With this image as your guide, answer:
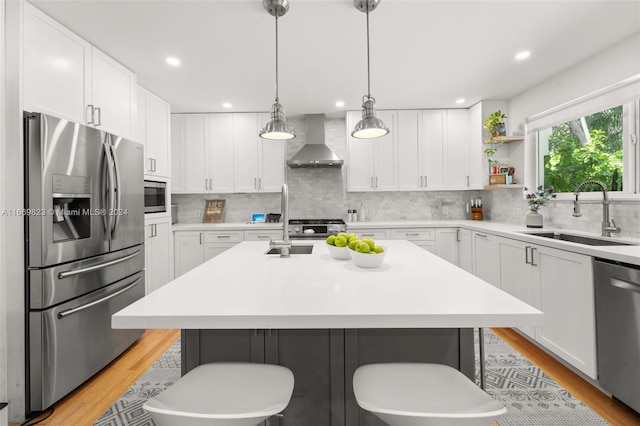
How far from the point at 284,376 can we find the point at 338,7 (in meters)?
2.16

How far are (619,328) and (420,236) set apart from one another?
7.30ft

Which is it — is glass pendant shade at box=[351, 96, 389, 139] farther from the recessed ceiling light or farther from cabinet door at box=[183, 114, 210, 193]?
cabinet door at box=[183, 114, 210, 193]

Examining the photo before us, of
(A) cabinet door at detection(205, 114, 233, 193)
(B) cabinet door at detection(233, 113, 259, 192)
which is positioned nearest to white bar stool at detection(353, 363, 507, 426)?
(B) cabinet door at detection(233, 113, 259, 192)

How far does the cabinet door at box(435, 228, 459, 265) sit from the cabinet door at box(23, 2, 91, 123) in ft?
12.4

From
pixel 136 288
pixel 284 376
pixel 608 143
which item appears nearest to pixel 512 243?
pixel 608 143

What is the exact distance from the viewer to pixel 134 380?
231cm

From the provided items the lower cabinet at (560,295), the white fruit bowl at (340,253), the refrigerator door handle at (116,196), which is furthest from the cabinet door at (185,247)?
the lower cabinet at (560,295)

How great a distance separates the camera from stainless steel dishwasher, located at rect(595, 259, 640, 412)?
69.5 inches

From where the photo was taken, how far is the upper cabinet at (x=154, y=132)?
11.0 feet

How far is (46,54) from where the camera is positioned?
2.10 m

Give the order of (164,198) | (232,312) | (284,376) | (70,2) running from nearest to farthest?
(232,312) → (284,376) → (70,2) → (164,198)

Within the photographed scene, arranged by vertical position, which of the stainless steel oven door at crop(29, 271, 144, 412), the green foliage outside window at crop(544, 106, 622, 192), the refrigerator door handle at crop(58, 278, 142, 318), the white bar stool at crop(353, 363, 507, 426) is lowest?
the stainless steel oven door at crop(29, 271, 144, 412)

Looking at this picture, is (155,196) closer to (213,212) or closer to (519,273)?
(213,212)

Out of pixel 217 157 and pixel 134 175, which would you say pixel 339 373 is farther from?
pixel 217 157
